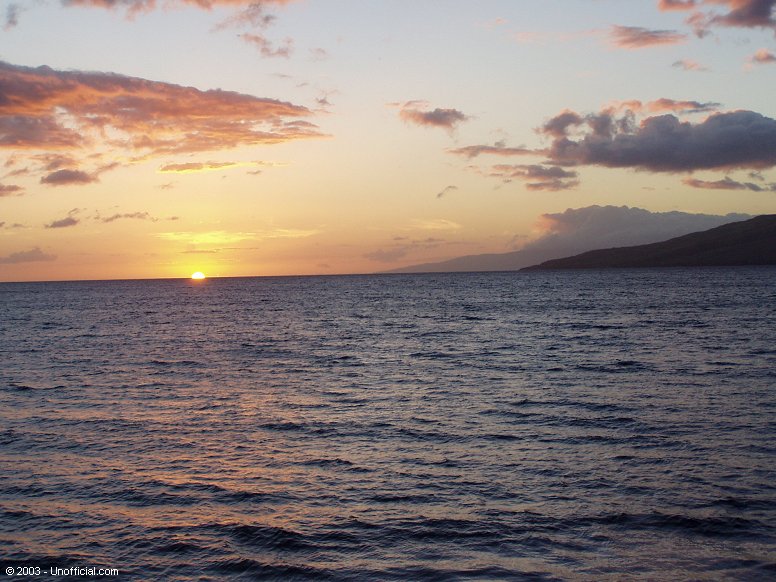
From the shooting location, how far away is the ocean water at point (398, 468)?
588 inches

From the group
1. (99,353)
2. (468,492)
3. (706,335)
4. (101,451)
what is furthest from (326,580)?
(706,335)

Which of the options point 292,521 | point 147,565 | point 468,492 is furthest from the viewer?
point 468,492

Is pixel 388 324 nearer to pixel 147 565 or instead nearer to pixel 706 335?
pixel 706 335

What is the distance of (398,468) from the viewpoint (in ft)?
69.5

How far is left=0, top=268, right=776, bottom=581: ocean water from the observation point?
14938 mm

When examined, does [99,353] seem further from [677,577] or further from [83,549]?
[677,577]

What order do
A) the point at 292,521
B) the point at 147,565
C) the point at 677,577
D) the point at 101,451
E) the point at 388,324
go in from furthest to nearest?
the point at 388,324 < the point at 101,451 < the point at 292,521 < the point at 147,565 < the point at 677,577

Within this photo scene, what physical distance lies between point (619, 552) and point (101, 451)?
59.4 feet

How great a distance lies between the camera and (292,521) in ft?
55.7

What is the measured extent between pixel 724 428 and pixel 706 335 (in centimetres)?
3715

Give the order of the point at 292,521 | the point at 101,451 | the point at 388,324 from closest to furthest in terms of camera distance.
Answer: the point at 292,521 → the point at 101,451 → the point at 388,324

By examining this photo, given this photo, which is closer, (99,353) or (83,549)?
(83,549)

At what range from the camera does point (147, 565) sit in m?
14.8

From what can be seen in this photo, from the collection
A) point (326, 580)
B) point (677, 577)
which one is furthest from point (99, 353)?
point (677, 577)
